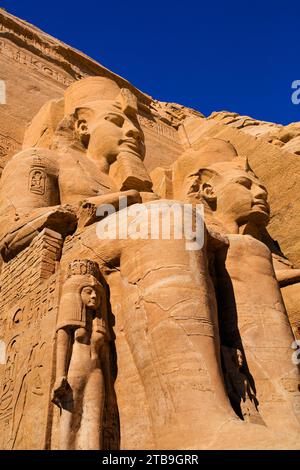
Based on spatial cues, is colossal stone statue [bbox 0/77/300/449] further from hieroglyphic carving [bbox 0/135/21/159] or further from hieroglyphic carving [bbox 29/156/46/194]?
hieroglyphic carving [bbox 0/135/21/159]

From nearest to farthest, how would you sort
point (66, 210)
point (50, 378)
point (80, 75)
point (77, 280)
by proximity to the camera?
point (50, 378)
point (77, 280)
point (66, 210)
point (80, 75)

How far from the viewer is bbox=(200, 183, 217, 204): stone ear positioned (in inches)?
197

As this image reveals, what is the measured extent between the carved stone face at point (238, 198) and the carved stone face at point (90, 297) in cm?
220

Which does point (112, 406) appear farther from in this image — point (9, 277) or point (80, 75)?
point (80, 75)

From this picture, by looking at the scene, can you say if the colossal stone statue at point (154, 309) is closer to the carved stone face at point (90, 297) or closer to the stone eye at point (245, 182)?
the carved stone face at point (90, 297)

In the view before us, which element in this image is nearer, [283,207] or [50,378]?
[50,378]

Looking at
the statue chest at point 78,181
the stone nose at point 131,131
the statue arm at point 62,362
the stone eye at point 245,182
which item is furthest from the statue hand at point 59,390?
the stone nose at point 131,131

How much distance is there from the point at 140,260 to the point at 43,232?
0.82 meters

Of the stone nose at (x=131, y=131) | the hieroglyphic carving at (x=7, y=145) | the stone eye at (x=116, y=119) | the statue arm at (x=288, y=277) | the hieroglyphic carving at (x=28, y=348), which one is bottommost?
the hieroglyphic carving at (x=28, y=348)

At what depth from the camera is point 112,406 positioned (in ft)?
9.02

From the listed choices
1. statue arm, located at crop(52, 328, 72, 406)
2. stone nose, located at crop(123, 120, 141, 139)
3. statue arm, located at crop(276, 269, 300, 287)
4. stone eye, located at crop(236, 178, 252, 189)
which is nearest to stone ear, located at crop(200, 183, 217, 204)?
stone eye, located at crop(236, 178, 252, 189)

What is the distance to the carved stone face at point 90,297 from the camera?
291cm

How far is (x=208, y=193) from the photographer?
16.5ft
